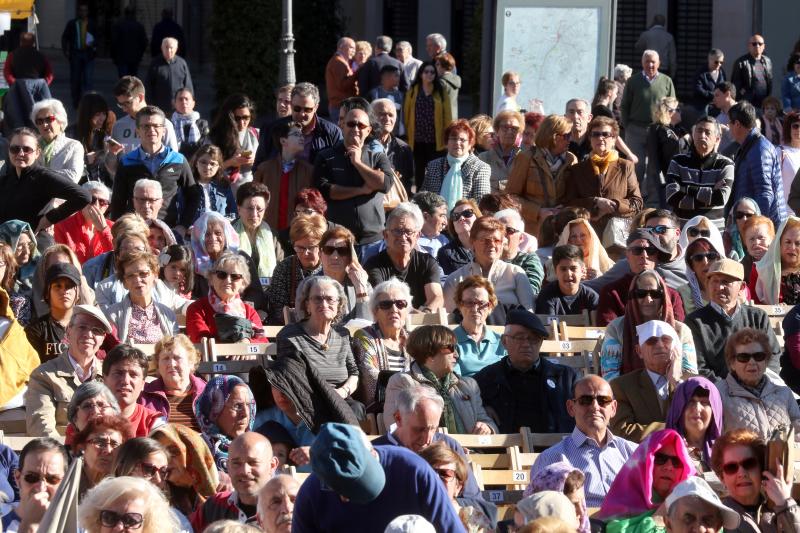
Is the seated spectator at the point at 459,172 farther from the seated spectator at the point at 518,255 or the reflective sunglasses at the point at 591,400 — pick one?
the reflective sunglasses at the point at 591,400

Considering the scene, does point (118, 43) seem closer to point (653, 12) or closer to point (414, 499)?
point (653, 12)

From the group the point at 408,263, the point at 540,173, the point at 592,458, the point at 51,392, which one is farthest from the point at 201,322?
the point at 540,173

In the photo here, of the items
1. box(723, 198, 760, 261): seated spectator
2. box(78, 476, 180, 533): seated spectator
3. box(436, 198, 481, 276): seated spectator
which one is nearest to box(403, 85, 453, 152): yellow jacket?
box(723, 198, 760, 261): seated spectator

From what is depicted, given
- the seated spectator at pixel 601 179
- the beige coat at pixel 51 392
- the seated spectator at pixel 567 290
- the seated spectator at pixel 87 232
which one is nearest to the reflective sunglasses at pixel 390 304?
the seated spectator at pixel 567 290

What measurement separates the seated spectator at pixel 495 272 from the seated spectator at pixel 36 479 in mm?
4278

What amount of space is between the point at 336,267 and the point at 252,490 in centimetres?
361

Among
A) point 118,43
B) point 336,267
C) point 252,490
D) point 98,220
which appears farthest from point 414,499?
point 118,43

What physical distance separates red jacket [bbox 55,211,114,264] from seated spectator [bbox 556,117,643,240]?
3.61 m

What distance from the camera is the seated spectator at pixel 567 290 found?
1198 centimetres

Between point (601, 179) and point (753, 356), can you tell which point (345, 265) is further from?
point (601, 179)

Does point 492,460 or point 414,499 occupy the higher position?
point 414,499

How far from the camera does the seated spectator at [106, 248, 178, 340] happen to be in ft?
36.6

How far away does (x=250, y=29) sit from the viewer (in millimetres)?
25953

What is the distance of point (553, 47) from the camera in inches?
690
